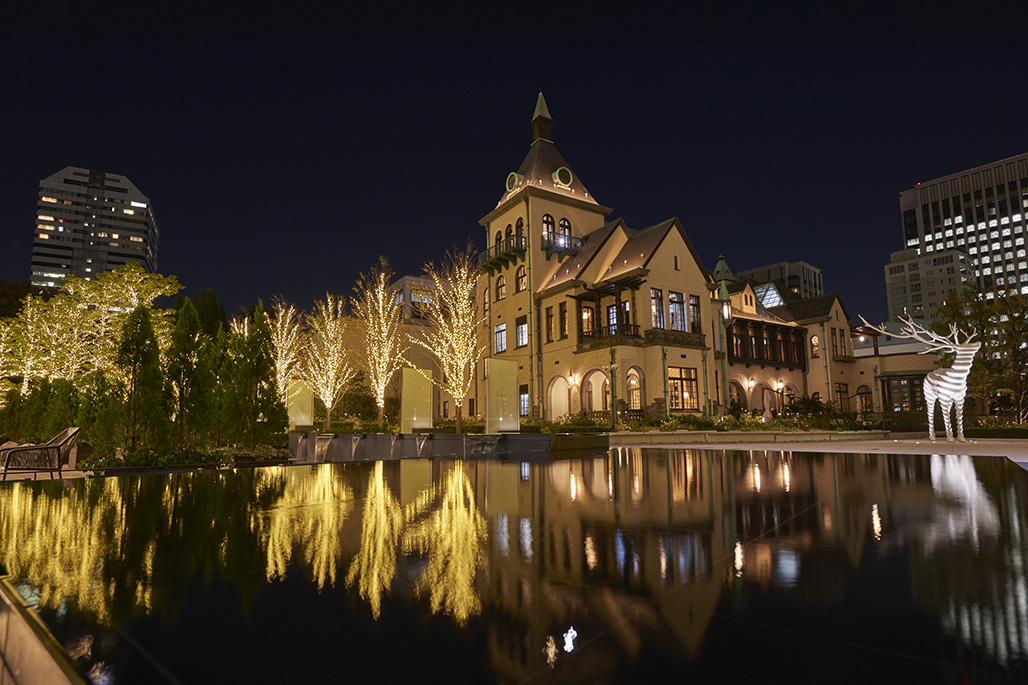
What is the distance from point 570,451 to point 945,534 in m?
11.7

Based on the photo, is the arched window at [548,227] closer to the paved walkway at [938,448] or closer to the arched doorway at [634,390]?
the arched doorway at [634,390]

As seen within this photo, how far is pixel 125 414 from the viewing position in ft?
40.5

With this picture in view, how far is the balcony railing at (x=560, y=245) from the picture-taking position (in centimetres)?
3512

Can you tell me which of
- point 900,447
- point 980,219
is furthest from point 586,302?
point 980,219

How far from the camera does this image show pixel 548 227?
35500 mm

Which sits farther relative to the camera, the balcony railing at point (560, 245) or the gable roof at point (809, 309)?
the gable roof at point (809, 309)

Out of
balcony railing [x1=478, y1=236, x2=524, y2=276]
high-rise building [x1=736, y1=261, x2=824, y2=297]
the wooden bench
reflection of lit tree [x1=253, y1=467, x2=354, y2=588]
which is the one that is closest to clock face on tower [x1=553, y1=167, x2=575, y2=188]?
balcony railing [x1=478, y1=236, x2=524, y2=276]

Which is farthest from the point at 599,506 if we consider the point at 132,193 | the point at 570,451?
the point at 132,193

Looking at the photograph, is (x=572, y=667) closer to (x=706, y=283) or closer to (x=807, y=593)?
(x=807, y=593)

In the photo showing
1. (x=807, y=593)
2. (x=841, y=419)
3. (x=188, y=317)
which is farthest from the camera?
(x=841, y=419)

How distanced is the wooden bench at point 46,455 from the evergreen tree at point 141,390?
1.16m

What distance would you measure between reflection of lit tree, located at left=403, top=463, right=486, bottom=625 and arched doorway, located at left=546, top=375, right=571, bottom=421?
2715 cm

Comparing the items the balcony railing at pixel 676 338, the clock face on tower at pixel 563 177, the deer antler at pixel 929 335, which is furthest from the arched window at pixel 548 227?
the deer antler at pixel 929 335

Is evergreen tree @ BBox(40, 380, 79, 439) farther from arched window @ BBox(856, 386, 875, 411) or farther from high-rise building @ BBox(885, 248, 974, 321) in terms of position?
high-rise building @ BBox(885, 248, 974, 321)
